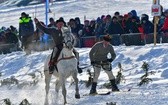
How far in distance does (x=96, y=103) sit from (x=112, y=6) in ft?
117

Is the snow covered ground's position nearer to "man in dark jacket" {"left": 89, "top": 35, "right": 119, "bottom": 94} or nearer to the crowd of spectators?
"man in dark jacket" {"left": 89, "top": 35, "right": 119, "bottom": 94}

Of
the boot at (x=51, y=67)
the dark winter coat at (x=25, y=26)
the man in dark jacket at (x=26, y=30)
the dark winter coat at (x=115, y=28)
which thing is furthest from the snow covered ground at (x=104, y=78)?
the dark winter coat at (x=25, y=26)

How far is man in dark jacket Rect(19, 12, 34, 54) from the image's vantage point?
26.2m

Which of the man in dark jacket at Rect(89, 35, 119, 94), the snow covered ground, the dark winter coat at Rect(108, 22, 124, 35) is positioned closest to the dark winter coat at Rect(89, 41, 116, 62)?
the man in dark jacket at Rect(89, 35, 119, 94)

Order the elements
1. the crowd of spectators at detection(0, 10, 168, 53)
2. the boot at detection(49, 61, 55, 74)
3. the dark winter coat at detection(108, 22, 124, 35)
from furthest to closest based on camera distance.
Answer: the dark winter coat at detection(108, 22, 124, 35)
the crowd of spectators at detection(0, 10, 168, 53)
the boot at detection(49, 61, 55, 74)

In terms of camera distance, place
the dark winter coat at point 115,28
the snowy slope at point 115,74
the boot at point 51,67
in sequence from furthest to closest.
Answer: the dark winter coat at point 115,28, the boot at point 51,67, the snowy slope at point 115,74

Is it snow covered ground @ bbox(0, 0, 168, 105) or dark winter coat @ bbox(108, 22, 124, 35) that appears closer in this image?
snow covered ground @ bbox(0, 0, 168, 105)

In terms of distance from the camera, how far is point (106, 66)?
17.1m

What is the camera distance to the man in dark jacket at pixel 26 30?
85.8ft

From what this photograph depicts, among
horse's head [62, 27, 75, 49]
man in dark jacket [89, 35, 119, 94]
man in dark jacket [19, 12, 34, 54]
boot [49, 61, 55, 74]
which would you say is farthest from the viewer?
man in dark jacket [19, 12, 34, 54]

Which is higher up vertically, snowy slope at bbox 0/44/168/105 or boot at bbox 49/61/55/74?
boot at bbox 49/61/55/74

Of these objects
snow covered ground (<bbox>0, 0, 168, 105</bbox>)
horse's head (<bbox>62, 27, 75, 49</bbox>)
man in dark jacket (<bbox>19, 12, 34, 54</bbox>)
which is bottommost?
snow covered ground (<bbox>0, 0, 168, 105</bbox>)

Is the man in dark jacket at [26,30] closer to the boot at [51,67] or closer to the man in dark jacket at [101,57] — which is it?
the man in dark jacket at [101,57]

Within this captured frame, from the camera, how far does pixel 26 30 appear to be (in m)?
26.3
